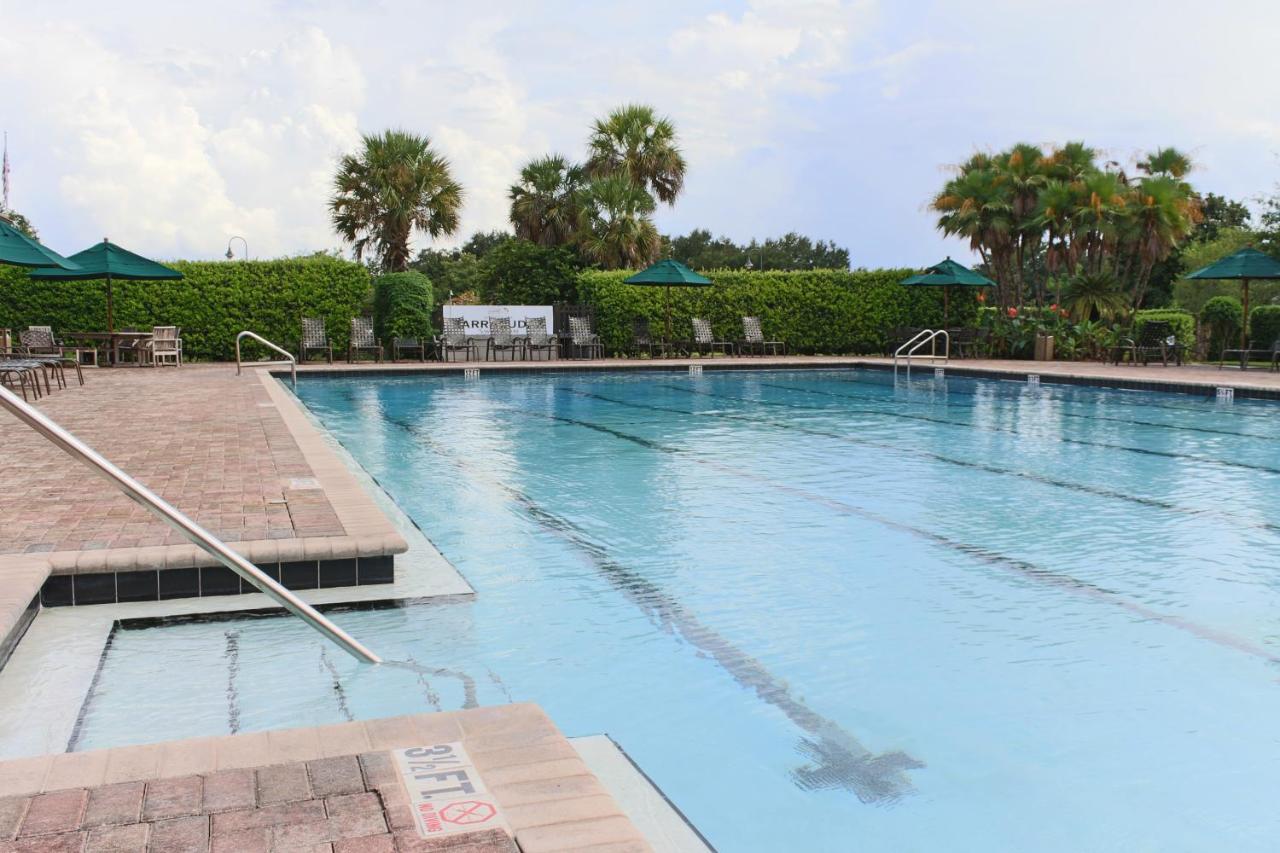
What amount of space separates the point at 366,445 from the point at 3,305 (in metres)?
12.6

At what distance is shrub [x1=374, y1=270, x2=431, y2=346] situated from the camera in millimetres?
22016

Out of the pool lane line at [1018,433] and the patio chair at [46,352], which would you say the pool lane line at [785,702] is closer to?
the pool lane line at [1018,433]

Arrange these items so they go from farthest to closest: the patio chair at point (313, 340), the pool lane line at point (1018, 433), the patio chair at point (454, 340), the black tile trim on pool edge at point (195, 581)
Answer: the patio chair at point (454, 340), the patio chair at point (313, 340), the pool lane line at point (1018, 433), the black tile trim on pool edge at point (195, 581)

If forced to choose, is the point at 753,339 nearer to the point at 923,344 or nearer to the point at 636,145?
the point at 923,344

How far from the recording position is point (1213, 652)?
14.7 ft

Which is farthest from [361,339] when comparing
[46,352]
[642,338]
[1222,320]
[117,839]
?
[117,839]

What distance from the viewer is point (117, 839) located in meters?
2.20

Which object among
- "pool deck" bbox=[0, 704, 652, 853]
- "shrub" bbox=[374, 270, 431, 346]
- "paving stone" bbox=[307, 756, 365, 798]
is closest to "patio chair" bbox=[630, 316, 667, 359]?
"shrub" bbox=[374, 270, 431, 346]

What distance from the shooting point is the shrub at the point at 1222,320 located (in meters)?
22.3

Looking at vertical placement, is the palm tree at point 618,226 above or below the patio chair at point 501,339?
above

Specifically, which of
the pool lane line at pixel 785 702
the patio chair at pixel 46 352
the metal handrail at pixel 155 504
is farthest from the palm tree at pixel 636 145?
the metal handrail at pixel 155 504

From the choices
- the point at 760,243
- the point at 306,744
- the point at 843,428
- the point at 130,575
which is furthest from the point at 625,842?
the point at 760,243

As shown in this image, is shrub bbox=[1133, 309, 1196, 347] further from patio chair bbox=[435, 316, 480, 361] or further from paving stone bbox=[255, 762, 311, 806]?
paving stone bbox=[255, 762, 311, 806]

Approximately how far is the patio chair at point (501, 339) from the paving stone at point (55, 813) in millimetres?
20226
